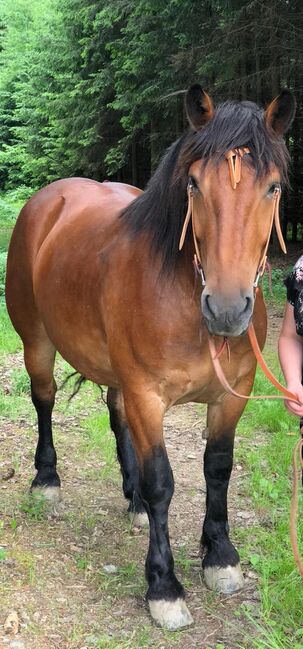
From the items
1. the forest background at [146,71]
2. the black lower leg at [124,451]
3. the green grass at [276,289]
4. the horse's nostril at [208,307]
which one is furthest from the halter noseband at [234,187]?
the green grass at [276,289]

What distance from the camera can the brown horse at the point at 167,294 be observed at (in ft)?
6.90

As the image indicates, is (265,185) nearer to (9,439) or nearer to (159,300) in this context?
(159,300)

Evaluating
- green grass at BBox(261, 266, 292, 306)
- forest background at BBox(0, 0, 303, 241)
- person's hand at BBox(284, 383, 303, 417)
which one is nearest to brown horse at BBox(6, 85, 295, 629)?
person's hand at BBox(284, 383, 303, 417)

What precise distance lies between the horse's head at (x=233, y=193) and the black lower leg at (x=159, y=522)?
35.5 inches

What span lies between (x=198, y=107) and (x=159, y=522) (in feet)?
5.66

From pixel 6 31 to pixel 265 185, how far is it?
43.8 m

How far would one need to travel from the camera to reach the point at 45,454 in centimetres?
399

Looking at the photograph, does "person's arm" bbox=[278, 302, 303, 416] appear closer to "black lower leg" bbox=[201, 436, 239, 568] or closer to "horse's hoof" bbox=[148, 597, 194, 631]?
"black lower leg" bbox=[201, 436, 239, 568]

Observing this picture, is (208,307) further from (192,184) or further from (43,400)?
(43,400)

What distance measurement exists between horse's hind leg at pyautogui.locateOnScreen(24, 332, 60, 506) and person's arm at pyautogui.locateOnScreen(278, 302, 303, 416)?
6.18ft

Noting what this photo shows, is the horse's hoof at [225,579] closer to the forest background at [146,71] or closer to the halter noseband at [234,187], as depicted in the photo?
the halter noseband at [234,187]

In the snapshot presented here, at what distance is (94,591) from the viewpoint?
2.96 m

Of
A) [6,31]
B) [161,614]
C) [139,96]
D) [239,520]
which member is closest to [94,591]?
[161,614]

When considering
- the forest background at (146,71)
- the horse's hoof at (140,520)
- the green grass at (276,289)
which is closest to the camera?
the horse's hoof at (140,520)
